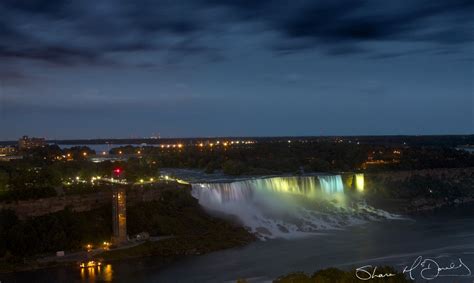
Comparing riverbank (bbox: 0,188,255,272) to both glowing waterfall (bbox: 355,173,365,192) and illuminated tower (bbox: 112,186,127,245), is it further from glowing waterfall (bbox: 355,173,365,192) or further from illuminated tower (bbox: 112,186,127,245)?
glowing waterfall (bbox: 355,173,365,192)

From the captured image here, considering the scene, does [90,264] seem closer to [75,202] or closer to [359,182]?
[75,202]

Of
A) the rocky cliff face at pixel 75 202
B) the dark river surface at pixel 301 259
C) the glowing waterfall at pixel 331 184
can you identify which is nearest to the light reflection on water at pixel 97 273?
the dark river surface at pixel 301 259

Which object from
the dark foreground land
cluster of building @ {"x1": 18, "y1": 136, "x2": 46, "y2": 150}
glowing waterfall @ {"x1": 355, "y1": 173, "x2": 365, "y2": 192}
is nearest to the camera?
Result: the dark foreground land

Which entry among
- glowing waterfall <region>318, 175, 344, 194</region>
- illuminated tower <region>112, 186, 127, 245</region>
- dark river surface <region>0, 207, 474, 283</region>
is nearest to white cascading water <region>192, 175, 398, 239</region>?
glowing waterfall <region>318, 175, 344, 194</region>

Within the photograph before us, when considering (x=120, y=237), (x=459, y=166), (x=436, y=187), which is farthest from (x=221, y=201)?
(x=459, y=166)

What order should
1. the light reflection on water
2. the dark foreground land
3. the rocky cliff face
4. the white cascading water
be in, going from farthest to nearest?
the white cascading water → the rocky cliff face → the dark foreground land → the light reflection on water

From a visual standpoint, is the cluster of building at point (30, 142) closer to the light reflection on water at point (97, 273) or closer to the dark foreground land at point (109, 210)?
the dark foreground land at point (109, 210)
